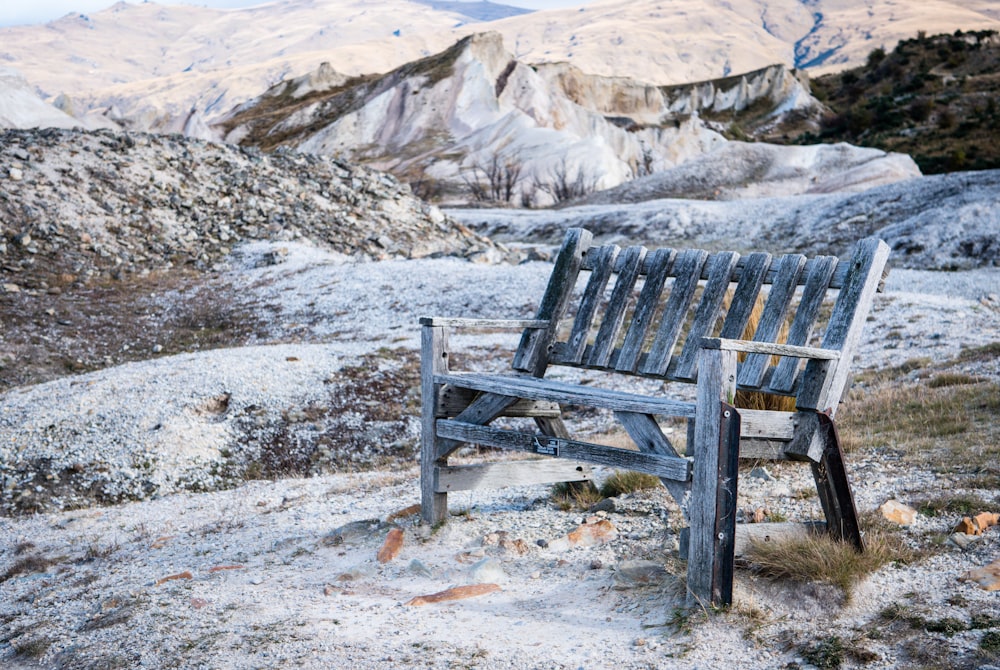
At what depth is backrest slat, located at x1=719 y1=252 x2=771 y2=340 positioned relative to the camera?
15.1 feet

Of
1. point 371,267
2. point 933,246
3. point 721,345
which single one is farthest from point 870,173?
point 721,345

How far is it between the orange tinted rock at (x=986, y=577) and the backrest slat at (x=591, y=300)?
239 cm

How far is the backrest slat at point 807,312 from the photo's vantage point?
4.27 metres

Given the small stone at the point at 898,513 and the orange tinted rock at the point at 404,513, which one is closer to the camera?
the small stone at the point at 898,513

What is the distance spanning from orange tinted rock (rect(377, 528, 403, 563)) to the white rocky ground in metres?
0.05

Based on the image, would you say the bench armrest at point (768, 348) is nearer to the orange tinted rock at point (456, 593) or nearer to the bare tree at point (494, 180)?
the orange tinted rock at point (456, 593)

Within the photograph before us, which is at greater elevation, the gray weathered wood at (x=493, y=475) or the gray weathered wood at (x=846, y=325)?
the gray weathered wood at (x=846, y=325)

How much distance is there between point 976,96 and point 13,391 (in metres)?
54.2

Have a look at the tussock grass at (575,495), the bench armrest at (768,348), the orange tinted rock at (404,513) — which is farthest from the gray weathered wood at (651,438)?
the orange tinted rock at (404,513)

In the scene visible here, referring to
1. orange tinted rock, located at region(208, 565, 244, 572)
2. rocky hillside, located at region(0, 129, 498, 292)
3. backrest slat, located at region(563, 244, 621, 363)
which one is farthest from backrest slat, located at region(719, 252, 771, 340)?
rocky hillside, located at region(0, 129, 498, 292)

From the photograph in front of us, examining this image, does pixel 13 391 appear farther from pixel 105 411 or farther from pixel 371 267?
pixel 371 267

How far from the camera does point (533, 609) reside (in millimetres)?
3967

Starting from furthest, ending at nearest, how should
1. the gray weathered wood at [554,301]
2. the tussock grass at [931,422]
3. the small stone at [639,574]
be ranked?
1. the tussock grass at [931,422]
2. the gray weathered wood at [554,301]
3. the small stone at [639,574]

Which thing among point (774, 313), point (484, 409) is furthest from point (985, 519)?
point (484, 409)
